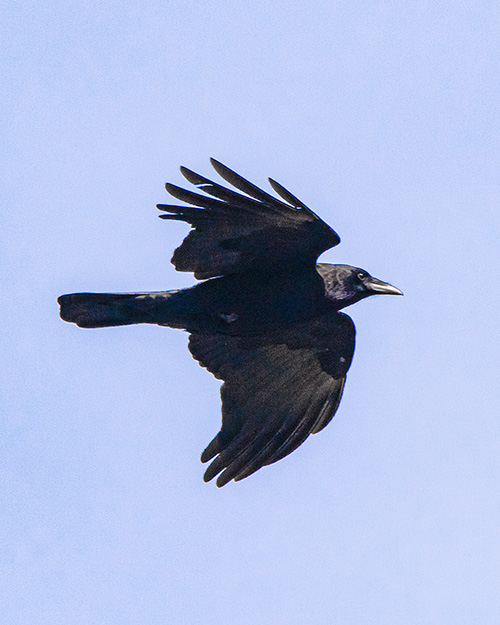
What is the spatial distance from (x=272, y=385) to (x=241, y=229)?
1818 mm

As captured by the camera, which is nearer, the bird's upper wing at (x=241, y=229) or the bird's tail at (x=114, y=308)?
the bird's upper wing at (x=241, y=229)

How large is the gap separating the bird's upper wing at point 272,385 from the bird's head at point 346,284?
0.51 metres

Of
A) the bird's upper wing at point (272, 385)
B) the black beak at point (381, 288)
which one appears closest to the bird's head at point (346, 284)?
the black beak at point (381, 288)

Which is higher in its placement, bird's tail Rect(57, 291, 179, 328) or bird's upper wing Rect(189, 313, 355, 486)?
bird's tail Rect(57, 291, 179, 328)

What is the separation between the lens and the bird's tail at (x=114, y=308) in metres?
11.0

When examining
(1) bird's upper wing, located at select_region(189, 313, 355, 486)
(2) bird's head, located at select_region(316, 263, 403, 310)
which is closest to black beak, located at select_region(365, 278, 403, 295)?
(2) bird's head, located at select_region(316, 263, 403, 310)

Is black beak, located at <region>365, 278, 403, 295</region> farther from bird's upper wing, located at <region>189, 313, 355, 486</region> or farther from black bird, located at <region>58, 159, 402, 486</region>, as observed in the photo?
bird's upper wing, located at <region>189, 313, 355, 486</region>

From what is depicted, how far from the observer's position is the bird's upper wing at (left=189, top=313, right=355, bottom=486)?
11578mm

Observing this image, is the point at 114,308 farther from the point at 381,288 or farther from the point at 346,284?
the point at 381,288

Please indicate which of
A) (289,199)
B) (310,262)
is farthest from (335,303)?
(289,199)

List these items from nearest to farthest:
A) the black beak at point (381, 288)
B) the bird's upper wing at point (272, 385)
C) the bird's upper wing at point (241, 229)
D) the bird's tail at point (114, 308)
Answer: the bird's upper wing at point (241, 229)
the bird's tail at point (114, 308)
the black beak at point (381, 288)
the bird's upper wing at point (272, 385)

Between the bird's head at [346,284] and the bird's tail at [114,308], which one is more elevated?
the bird's tail at [114,308]

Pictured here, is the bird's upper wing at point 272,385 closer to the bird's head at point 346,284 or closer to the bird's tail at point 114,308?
the bird's head at point 346,284

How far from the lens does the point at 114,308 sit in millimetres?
11125
